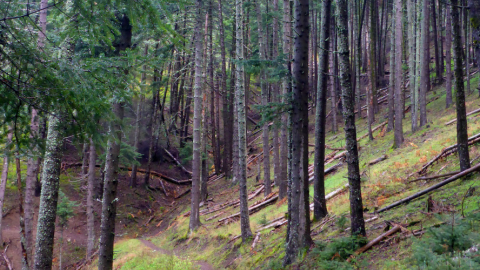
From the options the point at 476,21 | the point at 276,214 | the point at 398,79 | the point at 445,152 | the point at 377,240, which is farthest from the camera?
the point at 398,79

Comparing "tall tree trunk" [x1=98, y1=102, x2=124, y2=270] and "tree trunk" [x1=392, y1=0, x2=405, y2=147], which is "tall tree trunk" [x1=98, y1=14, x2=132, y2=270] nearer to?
"tall tree trunk" [x1=98, y1=102, x2=124, y2=270]

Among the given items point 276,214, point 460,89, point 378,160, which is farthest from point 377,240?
point 378,160

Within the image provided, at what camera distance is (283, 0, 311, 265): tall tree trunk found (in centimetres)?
759

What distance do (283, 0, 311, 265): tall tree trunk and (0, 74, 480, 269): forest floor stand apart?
1.47ft

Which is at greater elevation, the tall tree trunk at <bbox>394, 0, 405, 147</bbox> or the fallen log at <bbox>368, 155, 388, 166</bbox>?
the tall tree trunk at <bbox>394, 0, 405, 147</bbox>

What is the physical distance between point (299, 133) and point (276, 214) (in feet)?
19.5

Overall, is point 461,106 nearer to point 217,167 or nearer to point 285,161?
point 285,161

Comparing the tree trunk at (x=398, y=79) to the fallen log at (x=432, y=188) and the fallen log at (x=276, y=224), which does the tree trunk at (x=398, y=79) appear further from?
the fallen log at (x=432, y=188)

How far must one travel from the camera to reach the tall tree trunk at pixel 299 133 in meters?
7.59

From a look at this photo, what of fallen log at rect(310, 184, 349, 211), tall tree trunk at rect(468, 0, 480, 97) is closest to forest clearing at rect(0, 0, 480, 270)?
tall tree trunk at rect(468, 0, 480, 97)

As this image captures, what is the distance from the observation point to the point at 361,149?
17.6 meters

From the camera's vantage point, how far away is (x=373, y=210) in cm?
894

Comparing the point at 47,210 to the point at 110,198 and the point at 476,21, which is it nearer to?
the point at 110,198

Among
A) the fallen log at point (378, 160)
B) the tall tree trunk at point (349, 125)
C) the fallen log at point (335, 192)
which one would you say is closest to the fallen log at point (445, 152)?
the fallen log at point (335, 192)
